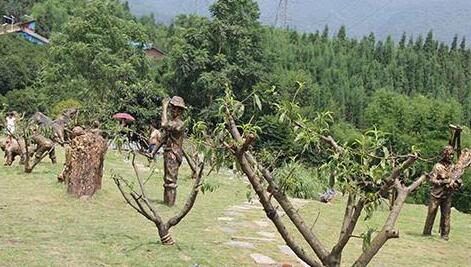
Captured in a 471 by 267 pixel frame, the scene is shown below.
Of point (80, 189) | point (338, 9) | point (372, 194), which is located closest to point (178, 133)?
point (80, 189)

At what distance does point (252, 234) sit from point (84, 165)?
9.79ft

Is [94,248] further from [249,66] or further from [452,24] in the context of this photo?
[452,24]

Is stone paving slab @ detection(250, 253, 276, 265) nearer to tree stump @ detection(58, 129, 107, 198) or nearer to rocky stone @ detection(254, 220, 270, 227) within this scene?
rocky stone @ detection(254, 220, 270, 227)

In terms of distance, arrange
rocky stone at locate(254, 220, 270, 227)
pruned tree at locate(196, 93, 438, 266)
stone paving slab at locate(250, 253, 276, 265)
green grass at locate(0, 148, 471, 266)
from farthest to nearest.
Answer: rocky stone at locate(254, 220, 270, 227) → stone paving slab at locate(250, 253, 276, 265) → green grass at locate(0, 148, 471, 266) → pruned tree at locate(196, 93, 438, 266)

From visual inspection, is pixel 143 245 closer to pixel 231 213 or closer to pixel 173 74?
pixel 231 213

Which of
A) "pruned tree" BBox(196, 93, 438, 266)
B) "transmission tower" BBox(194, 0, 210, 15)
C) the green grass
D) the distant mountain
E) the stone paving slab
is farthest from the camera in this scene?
the distant mountain

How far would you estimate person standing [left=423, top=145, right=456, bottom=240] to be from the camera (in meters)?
9.20

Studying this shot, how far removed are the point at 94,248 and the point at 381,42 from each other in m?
106

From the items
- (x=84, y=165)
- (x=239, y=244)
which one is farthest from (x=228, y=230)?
(x=84, y=165)

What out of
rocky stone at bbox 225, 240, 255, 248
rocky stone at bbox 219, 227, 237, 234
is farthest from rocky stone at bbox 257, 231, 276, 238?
rocky stone at bbox 225, 240, 255, 248

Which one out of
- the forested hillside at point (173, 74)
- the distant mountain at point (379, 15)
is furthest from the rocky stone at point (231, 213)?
the distant mountain at point (379, 15)

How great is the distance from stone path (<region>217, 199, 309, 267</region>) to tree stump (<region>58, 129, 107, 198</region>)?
84.5 inches

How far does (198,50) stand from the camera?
34594 millimetres

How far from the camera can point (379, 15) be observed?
125 meters
